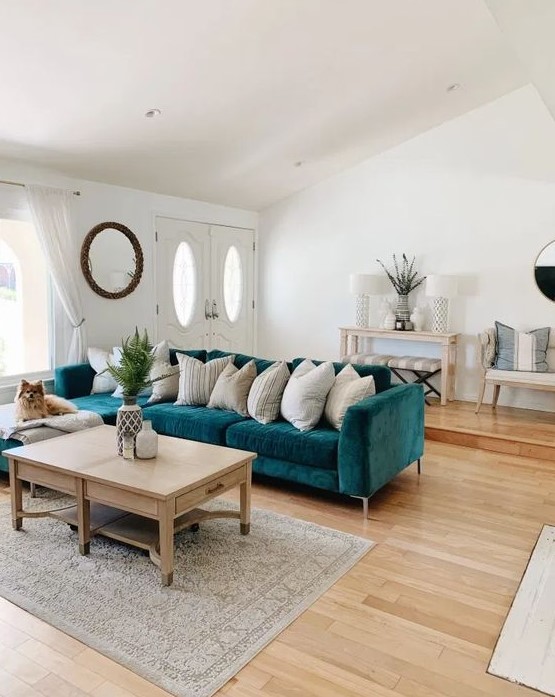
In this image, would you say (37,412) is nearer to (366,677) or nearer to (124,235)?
(124,235)

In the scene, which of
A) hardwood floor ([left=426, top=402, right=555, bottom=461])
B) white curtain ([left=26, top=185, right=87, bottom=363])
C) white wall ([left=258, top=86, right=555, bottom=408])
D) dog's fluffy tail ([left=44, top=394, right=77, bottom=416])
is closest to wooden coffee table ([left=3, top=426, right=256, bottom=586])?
dog's fluffy tail ([left=44, top=394, right=77, bottom=416])

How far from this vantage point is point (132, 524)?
3104 millimetres

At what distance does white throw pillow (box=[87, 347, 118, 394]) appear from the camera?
5117mm

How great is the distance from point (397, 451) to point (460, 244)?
3.14 meters

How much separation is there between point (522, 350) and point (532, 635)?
3445 millimetres

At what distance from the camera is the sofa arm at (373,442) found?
3.43 metres

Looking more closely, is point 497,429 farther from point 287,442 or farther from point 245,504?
point 245,504

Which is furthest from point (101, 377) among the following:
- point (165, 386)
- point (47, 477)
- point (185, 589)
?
point (185, 589)

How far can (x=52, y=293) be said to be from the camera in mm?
5129

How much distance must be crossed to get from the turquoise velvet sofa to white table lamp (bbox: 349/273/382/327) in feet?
7.22

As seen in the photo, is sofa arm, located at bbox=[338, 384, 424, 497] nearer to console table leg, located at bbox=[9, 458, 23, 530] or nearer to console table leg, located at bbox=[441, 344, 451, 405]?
console table leg, located at bbox=[9, 458, 23, 530]

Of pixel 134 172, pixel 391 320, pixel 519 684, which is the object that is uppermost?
pixel 134 172

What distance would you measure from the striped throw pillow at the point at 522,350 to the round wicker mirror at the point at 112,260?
3.63 m

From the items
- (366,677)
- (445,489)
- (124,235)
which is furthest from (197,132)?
(366,677)
